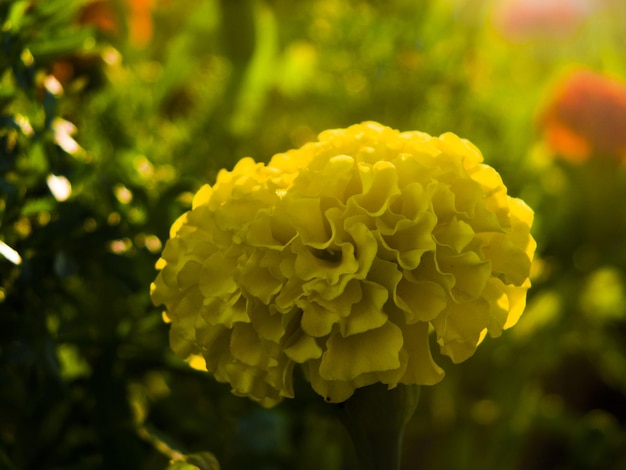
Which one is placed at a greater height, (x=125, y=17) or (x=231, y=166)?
(x=125, y=17)

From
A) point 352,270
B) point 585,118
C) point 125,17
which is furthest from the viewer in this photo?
point 585,118

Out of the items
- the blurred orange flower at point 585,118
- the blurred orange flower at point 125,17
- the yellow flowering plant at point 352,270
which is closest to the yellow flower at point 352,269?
the yellow flowering plant at point 352,270

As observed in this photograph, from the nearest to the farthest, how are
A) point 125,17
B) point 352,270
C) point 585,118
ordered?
point 352,270 → point 125,17 → point 585,118

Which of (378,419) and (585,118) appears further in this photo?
(585,118)

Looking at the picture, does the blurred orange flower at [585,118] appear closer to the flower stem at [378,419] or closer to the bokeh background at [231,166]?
the bokeh background at [231,166]

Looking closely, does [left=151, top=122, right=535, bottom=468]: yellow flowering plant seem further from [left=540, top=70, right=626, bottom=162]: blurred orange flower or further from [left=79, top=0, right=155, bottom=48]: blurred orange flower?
[left=540, top=70, right=626, bottom=162]: blurred orange flower

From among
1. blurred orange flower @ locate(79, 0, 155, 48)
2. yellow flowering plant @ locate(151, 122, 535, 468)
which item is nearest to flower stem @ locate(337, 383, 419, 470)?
yellow flowering plant @ locate(151, 122, 535, 468)

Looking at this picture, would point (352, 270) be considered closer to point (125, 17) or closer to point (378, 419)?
point (378, 419)

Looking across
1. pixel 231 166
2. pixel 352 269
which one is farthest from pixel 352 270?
pixel 231 166
